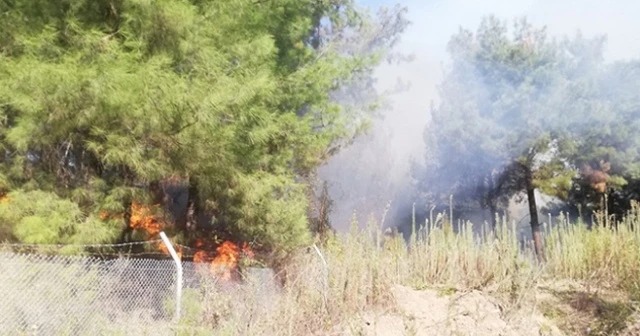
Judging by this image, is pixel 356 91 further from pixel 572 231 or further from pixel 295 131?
pixel 572 231

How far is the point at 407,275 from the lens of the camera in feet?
21.8

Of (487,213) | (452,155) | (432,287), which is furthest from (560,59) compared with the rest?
(432,287)

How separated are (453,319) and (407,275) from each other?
83.4 inches

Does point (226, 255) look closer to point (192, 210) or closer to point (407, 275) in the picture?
point (192, 210)

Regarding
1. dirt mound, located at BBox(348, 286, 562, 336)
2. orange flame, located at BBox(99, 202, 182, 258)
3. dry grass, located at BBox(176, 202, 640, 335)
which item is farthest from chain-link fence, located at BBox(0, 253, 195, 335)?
dirt mound, located at BBox(348, 286, 562, 336)

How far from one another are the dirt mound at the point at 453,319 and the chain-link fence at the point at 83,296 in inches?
74.9

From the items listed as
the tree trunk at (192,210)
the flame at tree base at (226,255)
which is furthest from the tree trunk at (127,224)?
the tree trunk at (192,210)

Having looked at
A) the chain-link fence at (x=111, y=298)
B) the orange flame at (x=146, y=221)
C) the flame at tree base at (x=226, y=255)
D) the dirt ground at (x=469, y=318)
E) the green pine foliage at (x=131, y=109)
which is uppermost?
the green pine foliage at (x=131, y=109)

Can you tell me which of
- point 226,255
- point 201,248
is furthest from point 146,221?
point 201,248

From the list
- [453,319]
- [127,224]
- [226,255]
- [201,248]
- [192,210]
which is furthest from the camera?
[192,210]

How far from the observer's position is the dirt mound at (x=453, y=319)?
182 inches

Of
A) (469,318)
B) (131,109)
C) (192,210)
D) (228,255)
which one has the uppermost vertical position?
(131,109)

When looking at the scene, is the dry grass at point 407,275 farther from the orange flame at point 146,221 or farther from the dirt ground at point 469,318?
the orange flame at point 146,221

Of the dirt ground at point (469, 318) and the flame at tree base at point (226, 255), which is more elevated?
the flame at tree base at point (226, 255)
